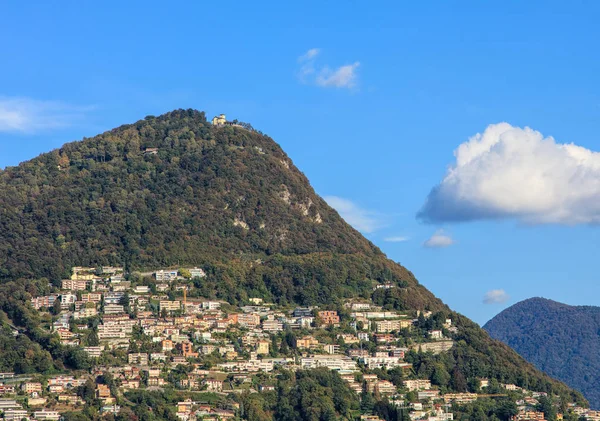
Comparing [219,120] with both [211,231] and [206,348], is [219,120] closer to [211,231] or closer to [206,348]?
[211,231]

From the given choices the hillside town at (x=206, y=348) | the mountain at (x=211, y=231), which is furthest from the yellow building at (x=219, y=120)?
the hillside town at (x=206, y=348)

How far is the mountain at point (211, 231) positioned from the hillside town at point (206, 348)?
1.80 metres

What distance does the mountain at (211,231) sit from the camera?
4702 inches

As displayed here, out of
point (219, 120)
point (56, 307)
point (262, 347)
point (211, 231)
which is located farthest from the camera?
point (219, 120)

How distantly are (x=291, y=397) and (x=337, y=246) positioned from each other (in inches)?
1463

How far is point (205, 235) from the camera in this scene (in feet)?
428

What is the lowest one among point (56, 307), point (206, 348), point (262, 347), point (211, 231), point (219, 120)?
point (206, 348)

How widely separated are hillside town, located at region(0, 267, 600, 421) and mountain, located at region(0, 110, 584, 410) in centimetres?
180

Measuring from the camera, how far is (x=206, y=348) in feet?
356

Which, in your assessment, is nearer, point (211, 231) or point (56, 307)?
point (56, 307)

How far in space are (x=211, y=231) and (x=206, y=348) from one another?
2471 centimetres

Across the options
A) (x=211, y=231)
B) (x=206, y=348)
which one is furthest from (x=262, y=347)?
(x=211, y=231)

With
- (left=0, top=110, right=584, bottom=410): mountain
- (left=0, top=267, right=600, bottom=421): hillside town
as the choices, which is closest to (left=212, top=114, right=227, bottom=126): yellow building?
(left=0, top=110, right=584, bottom=410): mountain

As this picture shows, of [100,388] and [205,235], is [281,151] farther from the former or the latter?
[100,388]
